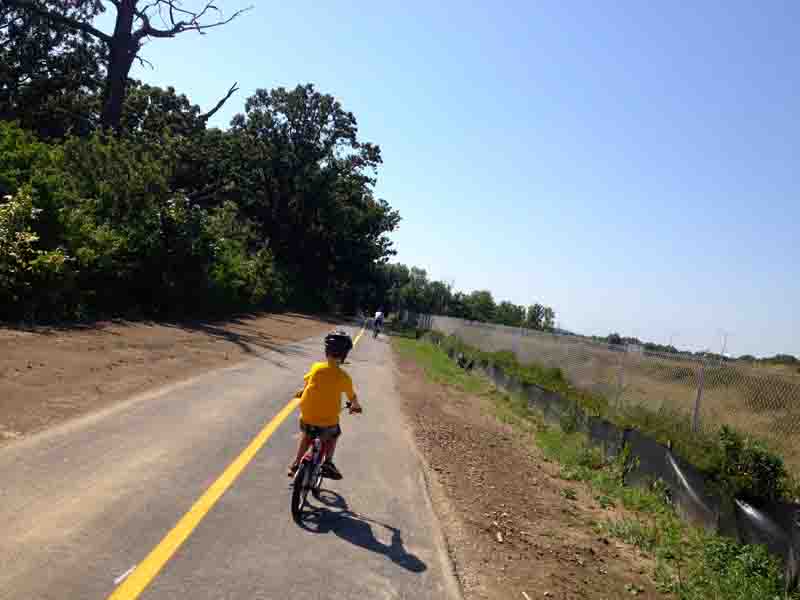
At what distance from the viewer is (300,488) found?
19.9ft

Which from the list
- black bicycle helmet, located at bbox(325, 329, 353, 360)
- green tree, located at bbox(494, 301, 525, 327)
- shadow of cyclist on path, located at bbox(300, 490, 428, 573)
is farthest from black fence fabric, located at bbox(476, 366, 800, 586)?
green tree, located at bbox(494, 301, 525, 327)

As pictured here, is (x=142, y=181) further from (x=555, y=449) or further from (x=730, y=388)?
(x=730, y=388)

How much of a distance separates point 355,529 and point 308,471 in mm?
635

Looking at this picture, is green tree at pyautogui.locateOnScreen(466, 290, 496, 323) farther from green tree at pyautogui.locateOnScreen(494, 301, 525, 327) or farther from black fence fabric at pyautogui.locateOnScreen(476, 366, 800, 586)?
black fence fabric at pyautogui.locateOnScreen(476, 366, 800, 586)

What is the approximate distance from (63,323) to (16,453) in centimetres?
1265

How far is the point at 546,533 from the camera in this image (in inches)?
292

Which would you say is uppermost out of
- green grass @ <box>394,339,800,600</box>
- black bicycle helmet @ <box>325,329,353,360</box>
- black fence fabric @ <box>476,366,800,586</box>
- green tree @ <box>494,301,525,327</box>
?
green tree @ <box>494,301,525,327</box>

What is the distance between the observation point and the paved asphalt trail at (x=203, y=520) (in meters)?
4.56

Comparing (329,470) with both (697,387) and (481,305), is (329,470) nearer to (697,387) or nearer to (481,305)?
(697,387)

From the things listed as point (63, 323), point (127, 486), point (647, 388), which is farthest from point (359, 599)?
point (63, 323)

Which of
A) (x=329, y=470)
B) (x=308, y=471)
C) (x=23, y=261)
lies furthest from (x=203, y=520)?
(x=23, y=261)

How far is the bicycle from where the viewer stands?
6047mm

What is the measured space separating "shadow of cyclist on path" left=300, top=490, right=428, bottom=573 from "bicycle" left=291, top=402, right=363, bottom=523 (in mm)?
158

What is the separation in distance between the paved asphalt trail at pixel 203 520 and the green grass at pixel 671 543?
2.29 meters
